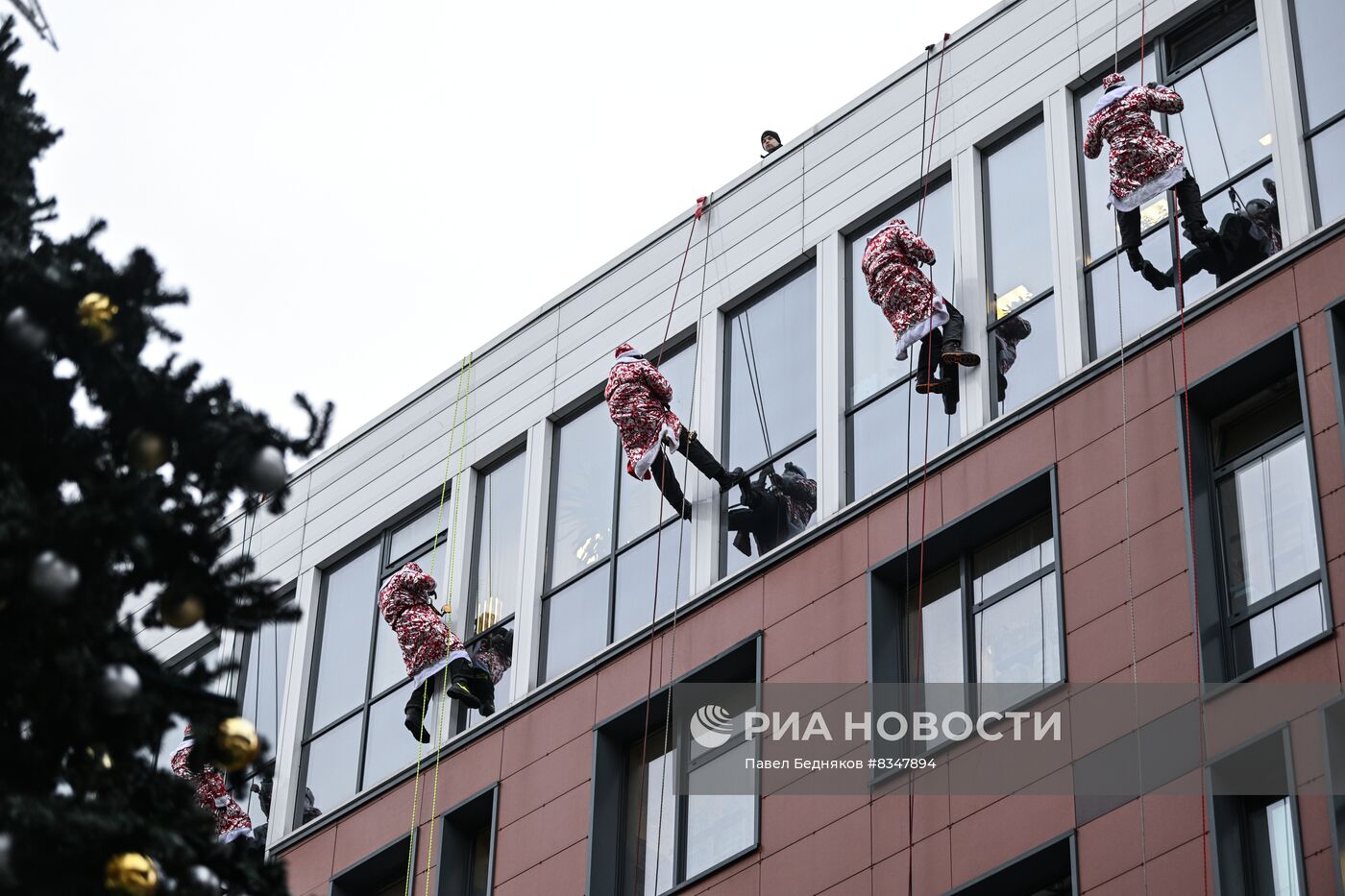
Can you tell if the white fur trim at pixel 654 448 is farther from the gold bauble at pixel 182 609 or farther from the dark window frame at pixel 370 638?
the gold bauble at pixel 182 609

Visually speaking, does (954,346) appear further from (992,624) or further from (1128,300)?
(992,624)

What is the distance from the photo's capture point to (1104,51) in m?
23.3

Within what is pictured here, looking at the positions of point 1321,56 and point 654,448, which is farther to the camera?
point 654,448

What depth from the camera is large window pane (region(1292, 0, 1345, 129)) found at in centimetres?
2127

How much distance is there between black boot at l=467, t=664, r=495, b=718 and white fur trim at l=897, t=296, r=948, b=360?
20.1 feet

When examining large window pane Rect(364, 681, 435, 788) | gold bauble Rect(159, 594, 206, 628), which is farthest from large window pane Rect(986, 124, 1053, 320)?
gold bauble Rect(159, 594, 206, 628)

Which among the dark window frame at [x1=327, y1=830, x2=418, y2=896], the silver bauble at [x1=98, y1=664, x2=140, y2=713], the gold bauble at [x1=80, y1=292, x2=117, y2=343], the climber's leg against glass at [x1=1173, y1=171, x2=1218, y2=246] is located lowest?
the silver bauble at [x1=98, y1=664, x2=140, y2=713]

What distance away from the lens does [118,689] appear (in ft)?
34.0

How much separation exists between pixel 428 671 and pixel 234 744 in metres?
15.0

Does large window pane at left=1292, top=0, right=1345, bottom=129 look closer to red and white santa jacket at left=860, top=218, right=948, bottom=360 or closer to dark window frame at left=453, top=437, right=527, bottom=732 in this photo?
red and white santa jacket at left=860, top=218, right=948, bottom=360

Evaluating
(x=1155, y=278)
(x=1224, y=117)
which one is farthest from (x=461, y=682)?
(x=1224, y=117)

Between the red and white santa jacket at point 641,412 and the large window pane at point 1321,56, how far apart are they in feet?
22.6

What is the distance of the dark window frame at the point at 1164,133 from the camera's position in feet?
71.2

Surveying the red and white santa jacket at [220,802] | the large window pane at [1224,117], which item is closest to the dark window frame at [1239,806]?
the large window pane at [1224,117]
